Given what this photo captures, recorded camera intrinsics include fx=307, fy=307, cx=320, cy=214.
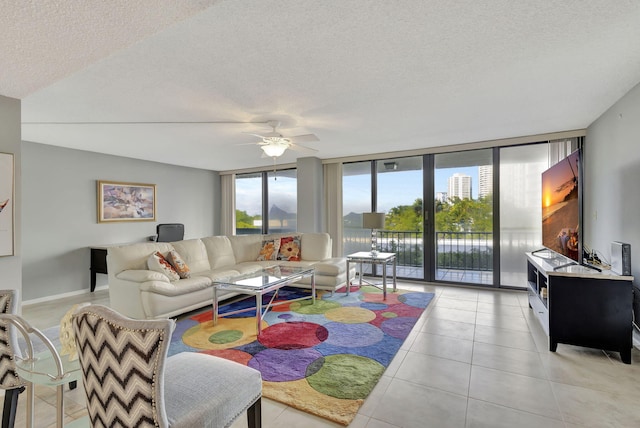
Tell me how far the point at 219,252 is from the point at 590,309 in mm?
4502

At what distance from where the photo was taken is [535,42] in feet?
6.41

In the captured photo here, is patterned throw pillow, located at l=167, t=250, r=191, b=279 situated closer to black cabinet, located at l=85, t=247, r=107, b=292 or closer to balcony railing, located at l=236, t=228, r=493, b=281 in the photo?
black cabinet, located at l=85, t=247, r=107, b=292

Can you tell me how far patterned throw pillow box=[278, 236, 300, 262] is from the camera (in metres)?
5.22

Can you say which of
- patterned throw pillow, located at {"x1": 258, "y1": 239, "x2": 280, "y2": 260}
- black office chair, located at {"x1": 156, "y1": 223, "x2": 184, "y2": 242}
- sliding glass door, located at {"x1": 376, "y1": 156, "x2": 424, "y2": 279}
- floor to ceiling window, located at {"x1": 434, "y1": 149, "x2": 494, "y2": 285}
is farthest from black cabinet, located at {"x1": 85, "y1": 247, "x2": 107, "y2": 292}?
floor to ceiling window, located at {"x1": 434, "y1": 149, "x2": 494, "y2": 285}

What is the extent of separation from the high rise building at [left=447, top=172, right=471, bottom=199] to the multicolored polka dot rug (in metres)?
1.82

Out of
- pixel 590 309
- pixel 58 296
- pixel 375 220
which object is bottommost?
pixel 58 296

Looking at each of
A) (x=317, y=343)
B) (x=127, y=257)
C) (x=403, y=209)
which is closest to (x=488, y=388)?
(x=317, y=343)

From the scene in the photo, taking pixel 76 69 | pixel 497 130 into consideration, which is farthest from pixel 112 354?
pixel 497 130

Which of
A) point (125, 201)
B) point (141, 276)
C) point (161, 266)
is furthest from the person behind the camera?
point (125, 201)

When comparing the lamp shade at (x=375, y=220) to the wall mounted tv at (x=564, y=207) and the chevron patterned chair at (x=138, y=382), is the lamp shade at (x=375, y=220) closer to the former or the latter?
the wall mounted tv at (x=564, y=207)

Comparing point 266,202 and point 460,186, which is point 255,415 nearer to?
point 460,186

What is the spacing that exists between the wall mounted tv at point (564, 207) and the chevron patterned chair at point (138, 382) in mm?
3365

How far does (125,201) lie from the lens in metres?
5.57

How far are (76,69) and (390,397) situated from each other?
2966 millimetres
